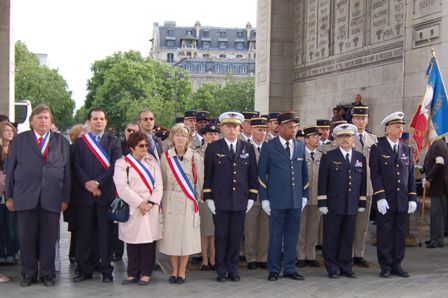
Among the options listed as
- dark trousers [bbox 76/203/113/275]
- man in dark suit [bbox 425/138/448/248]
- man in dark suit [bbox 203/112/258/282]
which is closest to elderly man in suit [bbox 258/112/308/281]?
man in dark suit [bbox 203/112/258/282]

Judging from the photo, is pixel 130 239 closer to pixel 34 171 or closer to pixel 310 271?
pixel 34 171

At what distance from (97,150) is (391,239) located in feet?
12.8

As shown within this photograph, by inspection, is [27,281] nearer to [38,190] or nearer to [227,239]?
[38,190]

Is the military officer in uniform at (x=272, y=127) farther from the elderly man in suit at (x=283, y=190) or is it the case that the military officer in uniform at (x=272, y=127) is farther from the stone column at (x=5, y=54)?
the stone column at (x=5, y=54)

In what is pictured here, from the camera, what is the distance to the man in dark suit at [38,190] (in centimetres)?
730

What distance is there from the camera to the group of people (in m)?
7.39

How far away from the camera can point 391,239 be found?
26.4 feet

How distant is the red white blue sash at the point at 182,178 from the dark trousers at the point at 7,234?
265cm

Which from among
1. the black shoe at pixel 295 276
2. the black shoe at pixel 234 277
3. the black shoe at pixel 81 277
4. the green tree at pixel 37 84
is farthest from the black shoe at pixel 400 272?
the green tree at pixel 37 84

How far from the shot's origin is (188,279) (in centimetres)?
785

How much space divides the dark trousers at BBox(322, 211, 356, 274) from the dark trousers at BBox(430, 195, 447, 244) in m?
2.87

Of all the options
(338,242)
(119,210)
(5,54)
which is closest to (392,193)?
(338,242)

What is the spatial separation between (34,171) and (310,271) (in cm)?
382

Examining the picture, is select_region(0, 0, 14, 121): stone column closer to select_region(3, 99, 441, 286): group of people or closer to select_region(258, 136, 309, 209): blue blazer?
select_region(3, 99, 441, 286): group of people
